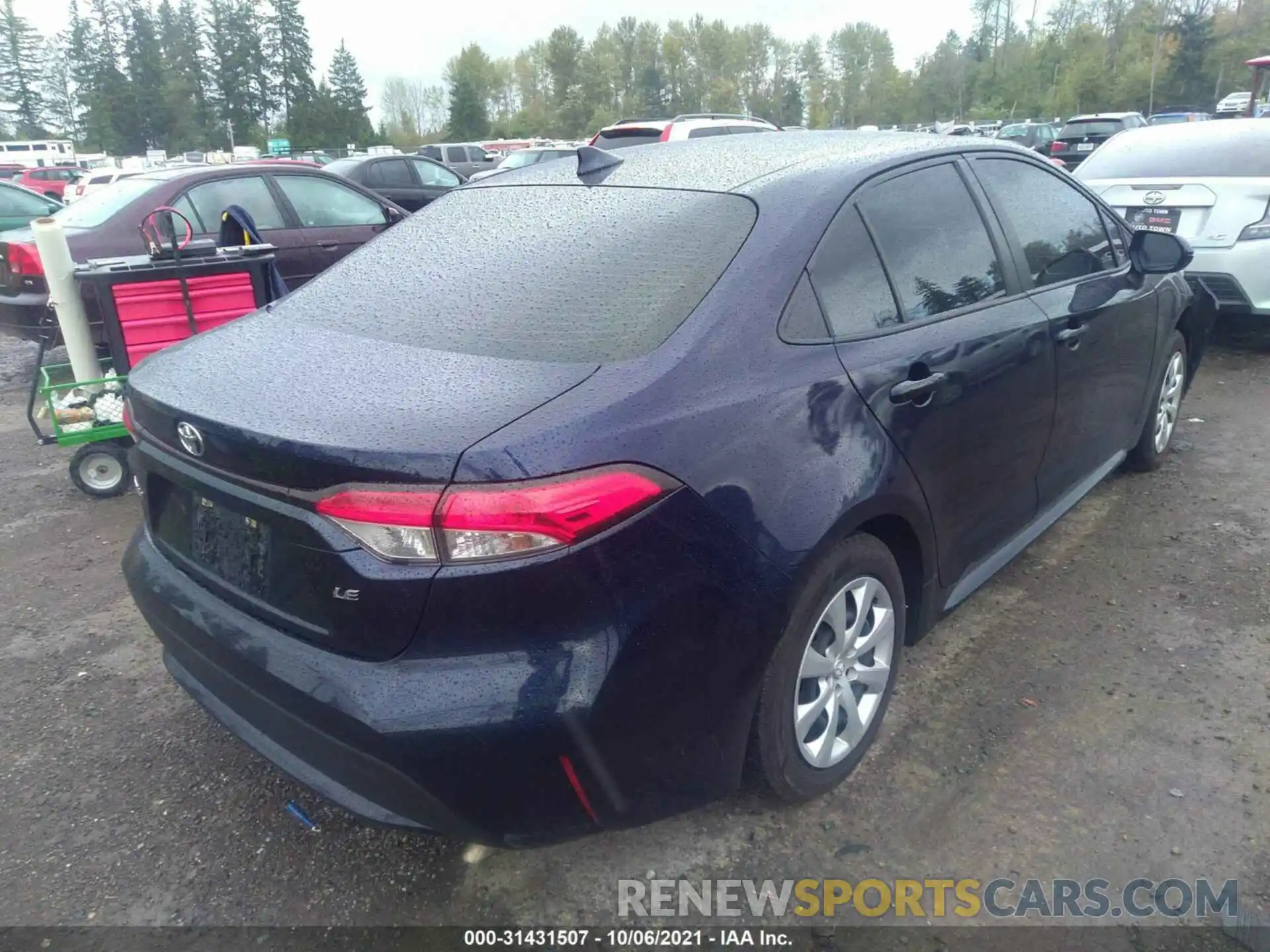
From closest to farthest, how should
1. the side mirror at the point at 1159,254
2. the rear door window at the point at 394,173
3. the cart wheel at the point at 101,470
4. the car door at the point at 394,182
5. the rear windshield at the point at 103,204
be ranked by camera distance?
the side mirror at the point at 1159,254
the cart wheel at the point at 101,470
the rear windshield at the point at 103,204
the car door at the point at 394,182
the rear door window at the point at 394,173

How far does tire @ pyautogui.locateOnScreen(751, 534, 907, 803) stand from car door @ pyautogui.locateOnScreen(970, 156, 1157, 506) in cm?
111

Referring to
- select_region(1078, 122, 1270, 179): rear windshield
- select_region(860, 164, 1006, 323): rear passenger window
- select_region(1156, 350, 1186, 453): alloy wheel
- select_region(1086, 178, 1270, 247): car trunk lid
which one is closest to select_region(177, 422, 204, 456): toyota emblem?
select_region(860, 164, 1006, 323): rear passenger window

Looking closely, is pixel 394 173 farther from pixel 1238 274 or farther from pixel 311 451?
pixel 311 451

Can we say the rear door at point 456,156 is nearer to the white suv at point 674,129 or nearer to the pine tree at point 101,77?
the white suv at point 674,129

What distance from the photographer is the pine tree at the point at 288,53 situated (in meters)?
80.3

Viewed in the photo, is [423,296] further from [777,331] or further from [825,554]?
[825,554]

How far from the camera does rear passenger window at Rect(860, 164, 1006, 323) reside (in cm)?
267

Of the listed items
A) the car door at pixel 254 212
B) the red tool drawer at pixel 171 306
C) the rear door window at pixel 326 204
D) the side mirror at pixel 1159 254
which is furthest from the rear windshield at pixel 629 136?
the side mirror at pixel 1159 254

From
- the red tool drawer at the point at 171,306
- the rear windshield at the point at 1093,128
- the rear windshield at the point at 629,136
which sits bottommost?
the rear windshield at the point at 1093,128

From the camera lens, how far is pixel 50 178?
27.2 metres

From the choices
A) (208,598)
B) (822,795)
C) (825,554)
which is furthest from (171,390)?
(822,795)

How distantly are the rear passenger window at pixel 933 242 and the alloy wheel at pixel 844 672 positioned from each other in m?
0.82

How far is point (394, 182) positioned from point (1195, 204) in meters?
11.5

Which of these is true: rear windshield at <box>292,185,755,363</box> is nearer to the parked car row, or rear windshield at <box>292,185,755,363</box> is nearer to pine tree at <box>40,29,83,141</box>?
the parked car row
